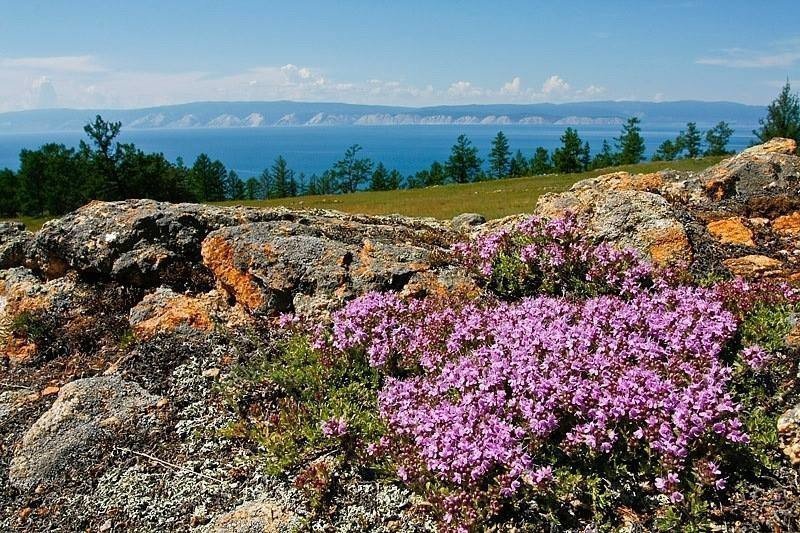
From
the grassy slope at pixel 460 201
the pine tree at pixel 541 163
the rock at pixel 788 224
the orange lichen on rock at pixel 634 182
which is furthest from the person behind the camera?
the pine tree at pixel 541 163

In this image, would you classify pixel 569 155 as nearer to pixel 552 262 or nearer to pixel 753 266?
pixel 753 266

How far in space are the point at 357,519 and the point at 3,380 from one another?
580cm

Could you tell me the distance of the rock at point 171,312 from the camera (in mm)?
8164

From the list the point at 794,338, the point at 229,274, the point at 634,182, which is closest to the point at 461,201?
the point at 634,182

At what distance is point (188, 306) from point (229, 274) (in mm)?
732

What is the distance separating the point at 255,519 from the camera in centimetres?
498

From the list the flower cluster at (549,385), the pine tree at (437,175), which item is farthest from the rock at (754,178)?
the pine tree at (437,175)

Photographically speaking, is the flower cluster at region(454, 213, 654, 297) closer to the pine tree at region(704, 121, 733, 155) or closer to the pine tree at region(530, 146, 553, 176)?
the pine tree at region(530, 146, 553, 176)

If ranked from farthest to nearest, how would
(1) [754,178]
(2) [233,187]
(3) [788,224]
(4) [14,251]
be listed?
(2) [233,187], (1) [754,178], (4) [14,251], (3) [788,224]

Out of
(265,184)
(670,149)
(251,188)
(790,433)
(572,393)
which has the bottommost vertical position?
(251,188)

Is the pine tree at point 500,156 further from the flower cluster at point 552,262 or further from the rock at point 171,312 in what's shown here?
the rock at point 171,312

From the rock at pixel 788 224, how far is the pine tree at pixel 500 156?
134 meters

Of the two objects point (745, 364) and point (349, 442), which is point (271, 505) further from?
point (745, 364)

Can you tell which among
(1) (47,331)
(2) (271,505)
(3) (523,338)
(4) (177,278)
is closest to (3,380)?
(1) (47,331)
